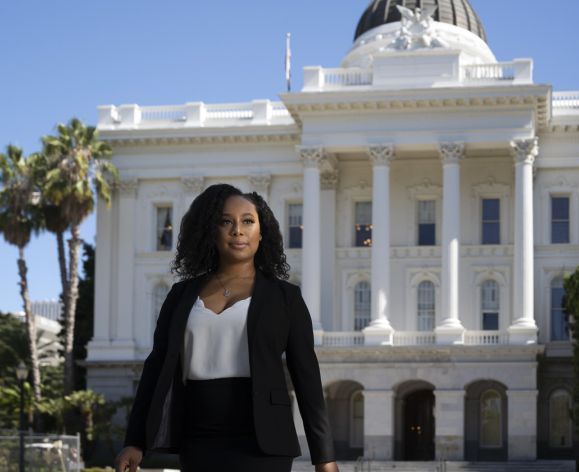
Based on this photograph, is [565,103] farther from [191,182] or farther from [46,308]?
[46,308]

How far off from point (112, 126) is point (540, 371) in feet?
61.6

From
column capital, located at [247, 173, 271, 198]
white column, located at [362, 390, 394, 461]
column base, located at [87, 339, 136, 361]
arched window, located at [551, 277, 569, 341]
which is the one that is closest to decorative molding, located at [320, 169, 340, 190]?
column capital, located at [247, 173, 271, 198]

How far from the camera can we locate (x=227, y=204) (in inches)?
244

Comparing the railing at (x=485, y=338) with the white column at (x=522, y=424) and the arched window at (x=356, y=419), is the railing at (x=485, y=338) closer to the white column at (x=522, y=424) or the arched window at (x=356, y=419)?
the white column at (x=522, y=424)

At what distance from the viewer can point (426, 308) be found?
180ft

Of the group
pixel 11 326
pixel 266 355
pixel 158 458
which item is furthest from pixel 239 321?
pixel 11 326

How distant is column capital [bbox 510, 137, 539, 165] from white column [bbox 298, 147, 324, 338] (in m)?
6.76

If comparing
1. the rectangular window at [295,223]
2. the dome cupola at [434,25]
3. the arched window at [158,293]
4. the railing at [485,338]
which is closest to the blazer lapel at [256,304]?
the railing at [485,338]

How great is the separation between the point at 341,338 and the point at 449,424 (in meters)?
5.04

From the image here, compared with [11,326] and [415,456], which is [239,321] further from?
[11,326]

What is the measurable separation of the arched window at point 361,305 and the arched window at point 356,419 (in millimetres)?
2552

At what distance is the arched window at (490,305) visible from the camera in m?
54.4

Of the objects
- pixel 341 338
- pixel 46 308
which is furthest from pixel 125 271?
pixel 46 308

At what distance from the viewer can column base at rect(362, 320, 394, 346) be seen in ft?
171
